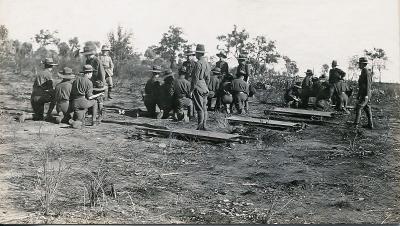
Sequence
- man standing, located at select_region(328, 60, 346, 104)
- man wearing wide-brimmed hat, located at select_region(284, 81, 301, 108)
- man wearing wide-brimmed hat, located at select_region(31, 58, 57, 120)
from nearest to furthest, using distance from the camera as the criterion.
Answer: man wearing wide-brimmed hat, located at select_region(31, 58, 57, 120)
man standing, located at select_region(328, 60, 346, 104)
man wearing wide-brimmed hat, located at select_region(284, 81, 301, 108)

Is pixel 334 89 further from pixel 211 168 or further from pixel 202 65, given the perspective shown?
pixel 211 168

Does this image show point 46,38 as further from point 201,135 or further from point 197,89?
point 201,135

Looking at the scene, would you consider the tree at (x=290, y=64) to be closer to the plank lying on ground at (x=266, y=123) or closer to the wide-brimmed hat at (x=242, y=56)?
the wide-brimmed hat at (x=242, y=56)

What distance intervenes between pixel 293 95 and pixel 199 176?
8.35m

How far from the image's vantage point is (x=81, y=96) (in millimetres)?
8734

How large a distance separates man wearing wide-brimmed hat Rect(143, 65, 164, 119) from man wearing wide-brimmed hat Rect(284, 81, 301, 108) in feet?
15.6

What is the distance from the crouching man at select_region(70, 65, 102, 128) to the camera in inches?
340

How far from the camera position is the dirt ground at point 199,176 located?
16.3 feet

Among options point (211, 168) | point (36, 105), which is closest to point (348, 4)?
point (211, 168)

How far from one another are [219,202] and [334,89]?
28.8ft

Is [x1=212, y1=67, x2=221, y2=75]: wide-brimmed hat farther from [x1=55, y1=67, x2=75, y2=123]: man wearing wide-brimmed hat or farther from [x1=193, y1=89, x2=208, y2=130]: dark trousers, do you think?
[x1=55, y1=67, x2=75, y2=123]: man wearing wide-brimmed hat

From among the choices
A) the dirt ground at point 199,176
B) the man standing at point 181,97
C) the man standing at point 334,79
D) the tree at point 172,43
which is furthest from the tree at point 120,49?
the man standing at point 334,79

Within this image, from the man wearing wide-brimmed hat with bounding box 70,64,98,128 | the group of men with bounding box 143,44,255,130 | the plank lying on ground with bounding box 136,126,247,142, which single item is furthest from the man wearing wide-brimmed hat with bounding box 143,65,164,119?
the plank lying on ground with bounding box 136,126,247,142

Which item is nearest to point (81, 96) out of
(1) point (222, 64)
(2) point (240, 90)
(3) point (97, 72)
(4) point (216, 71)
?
(3) point (97, 72)
